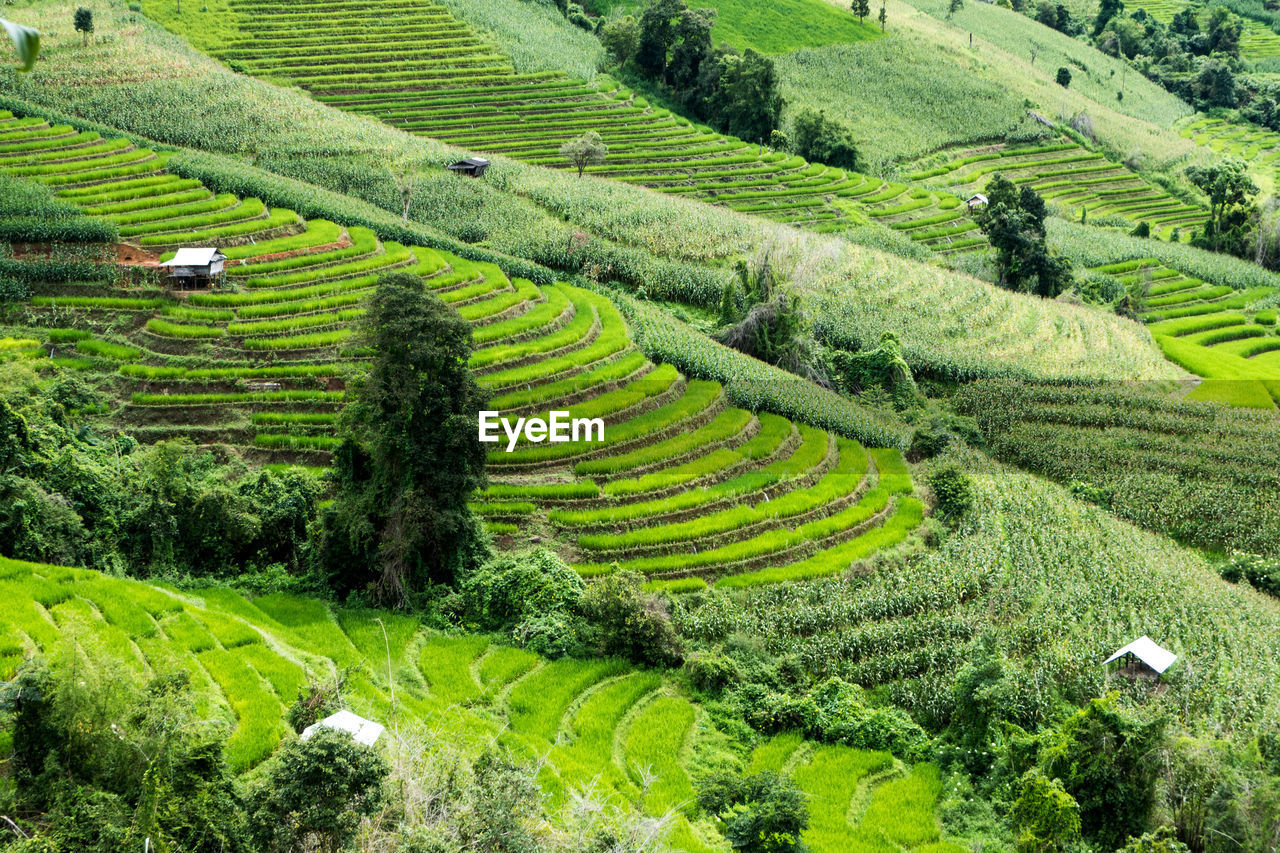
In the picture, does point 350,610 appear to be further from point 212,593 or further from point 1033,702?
point 1033,702

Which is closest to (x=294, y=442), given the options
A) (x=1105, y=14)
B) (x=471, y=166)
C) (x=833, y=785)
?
(x=833, y=785)

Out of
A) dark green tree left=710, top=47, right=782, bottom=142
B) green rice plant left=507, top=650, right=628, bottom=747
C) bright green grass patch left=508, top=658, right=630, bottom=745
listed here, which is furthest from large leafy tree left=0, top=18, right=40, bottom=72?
dark green tree left=710, top=47, right=782, bottom=142

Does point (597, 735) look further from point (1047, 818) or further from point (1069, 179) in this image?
point (1069, 179)

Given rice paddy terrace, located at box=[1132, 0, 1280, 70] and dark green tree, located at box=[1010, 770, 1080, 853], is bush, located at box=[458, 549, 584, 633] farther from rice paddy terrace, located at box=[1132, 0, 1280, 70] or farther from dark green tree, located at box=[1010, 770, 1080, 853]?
rice paddy terrace, located at box=[1132, 0, 1280, 70]

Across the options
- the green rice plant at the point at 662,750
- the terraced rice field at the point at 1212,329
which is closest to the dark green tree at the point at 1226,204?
the terraced rice field at the point at 1212,329

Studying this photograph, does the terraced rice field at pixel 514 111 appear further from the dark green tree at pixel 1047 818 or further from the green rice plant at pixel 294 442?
the dark green tree at pixel 1047 818

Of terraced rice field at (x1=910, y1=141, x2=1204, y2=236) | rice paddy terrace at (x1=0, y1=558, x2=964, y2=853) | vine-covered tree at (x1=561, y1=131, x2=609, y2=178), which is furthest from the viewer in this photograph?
terraced rice field at (x1=910, y1=141, x2=1204, y2=236)

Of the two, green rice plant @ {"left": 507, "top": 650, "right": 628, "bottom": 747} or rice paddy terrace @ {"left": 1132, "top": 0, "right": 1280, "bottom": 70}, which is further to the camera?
rice paddy terrace @ {"left": 1132, "top": 0, "right": 1280, "bottom": 70}

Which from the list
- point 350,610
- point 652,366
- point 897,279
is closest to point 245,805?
point 350,610
